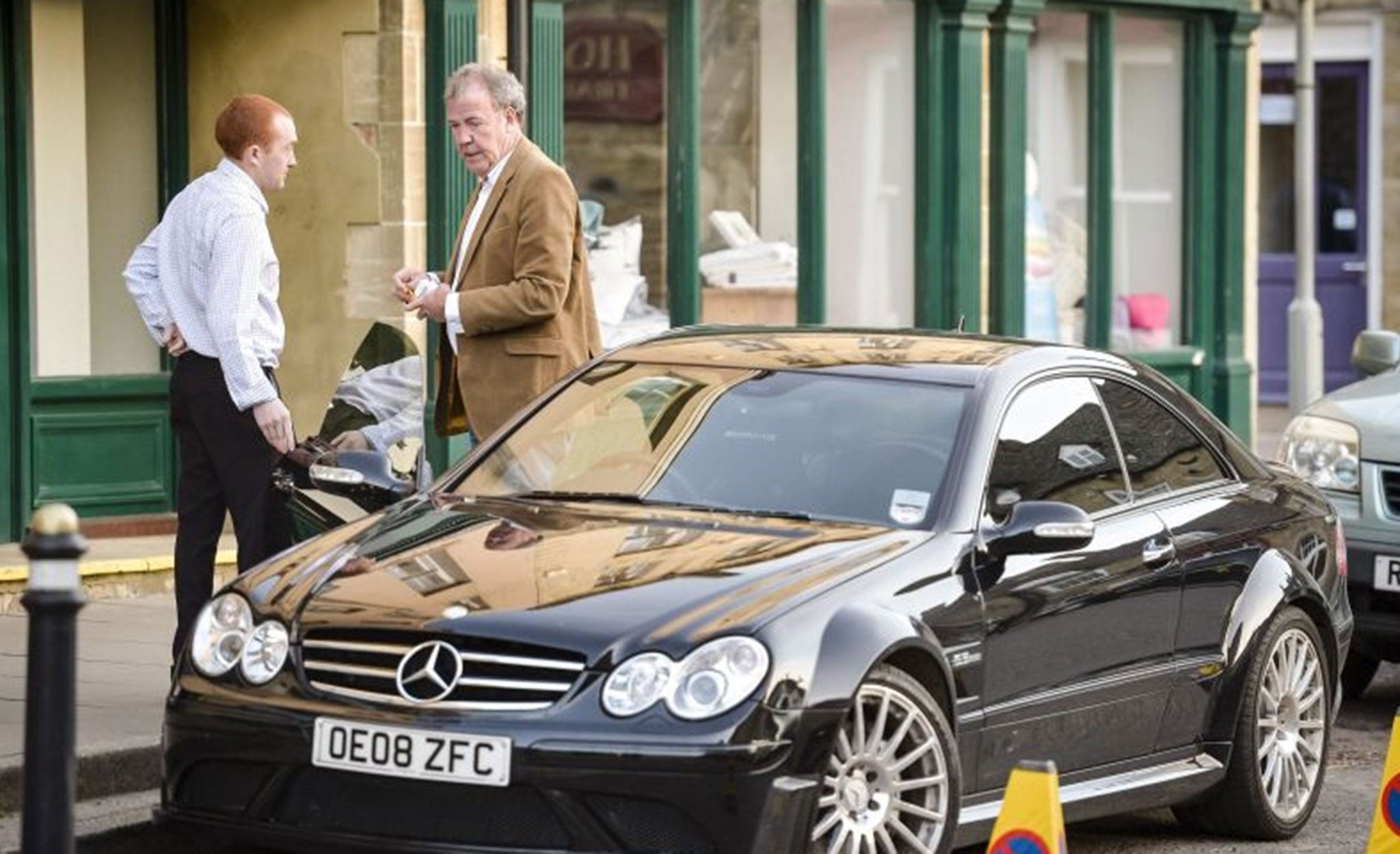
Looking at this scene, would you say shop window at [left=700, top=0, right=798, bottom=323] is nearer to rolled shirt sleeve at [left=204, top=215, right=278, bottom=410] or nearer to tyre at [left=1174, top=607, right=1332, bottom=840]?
rolled shirt sleeve at [left=204, top=215, right=278, bottom=410]

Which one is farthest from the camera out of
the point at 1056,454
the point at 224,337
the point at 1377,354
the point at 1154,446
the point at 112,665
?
the point at 1377,354

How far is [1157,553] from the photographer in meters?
8.48

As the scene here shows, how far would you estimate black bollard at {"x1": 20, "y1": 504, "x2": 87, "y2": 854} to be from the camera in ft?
19.6

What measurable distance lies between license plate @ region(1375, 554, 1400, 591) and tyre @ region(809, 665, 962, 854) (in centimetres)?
446

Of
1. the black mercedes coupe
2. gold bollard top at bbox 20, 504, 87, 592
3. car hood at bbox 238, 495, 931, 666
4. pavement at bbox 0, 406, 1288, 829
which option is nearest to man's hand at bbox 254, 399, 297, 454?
the black mercedes coupe

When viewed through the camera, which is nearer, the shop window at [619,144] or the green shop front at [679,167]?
the green shop front at [679,167]

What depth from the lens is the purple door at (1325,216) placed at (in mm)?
27844

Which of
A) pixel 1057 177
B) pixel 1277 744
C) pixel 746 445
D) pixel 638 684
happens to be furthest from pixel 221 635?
pixel 1057 177

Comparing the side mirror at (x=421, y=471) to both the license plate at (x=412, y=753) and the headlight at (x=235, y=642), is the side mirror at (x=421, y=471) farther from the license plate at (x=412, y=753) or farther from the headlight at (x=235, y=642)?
the license plate at (x=412, y=753)

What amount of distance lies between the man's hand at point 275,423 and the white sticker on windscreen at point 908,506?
7.22ft

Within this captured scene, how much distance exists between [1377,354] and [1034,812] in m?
6.96

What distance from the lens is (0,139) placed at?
13320 millimetres

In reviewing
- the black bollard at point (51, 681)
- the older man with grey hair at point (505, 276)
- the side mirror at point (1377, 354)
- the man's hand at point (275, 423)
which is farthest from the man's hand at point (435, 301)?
the side mirror at point (1377, 354)

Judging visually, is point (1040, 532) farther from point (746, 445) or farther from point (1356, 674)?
point (1356, 674)
